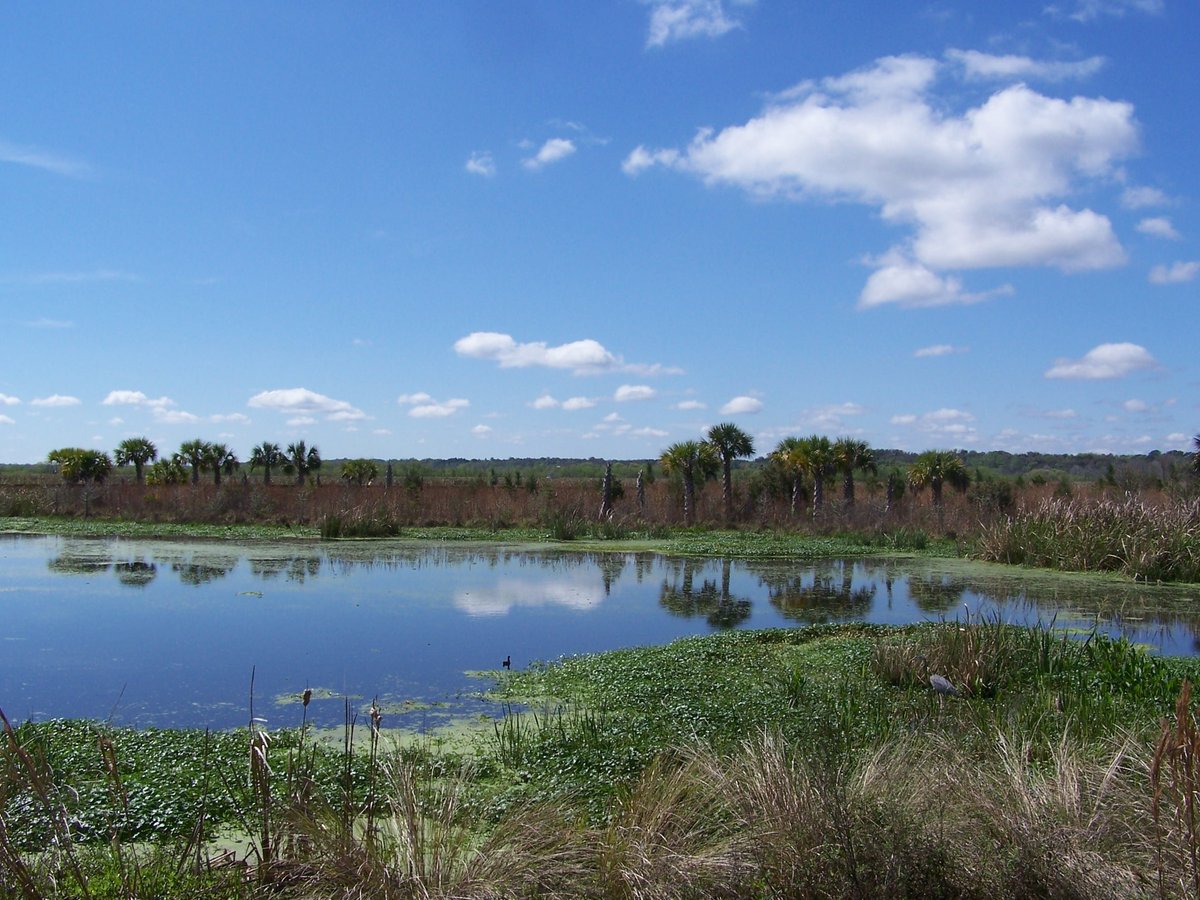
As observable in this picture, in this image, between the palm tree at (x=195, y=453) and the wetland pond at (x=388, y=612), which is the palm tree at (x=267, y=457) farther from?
the wetland pond at (x=388, y=612)

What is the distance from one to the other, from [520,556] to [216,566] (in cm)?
649

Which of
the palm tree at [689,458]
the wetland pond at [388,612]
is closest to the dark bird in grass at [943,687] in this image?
the wetland pond at [388,612]

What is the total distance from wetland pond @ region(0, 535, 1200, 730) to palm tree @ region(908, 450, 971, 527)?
13.8 metres

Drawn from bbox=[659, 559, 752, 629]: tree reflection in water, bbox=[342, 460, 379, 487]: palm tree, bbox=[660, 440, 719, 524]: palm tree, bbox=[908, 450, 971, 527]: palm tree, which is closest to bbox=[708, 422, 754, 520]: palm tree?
bbox=[660, 440, 719, 524]: palm tree

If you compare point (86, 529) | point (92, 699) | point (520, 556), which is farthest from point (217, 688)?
point (86, 529)

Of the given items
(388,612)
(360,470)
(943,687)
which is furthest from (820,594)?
(360,470)

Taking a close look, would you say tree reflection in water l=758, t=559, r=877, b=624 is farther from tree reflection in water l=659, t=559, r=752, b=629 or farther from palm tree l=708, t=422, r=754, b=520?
palm tree l=708, t=422, r=754, b=520

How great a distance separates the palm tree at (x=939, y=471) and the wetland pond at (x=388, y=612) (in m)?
13.8

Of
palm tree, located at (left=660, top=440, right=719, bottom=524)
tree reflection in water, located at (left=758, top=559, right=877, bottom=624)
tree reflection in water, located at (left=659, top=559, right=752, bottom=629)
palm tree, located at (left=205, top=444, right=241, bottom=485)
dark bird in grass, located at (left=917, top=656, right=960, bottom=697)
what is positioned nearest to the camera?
dark bird in grass, located at (left=917, top=656, right=960, bottom=697)

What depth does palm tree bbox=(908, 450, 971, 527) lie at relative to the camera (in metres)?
35.5

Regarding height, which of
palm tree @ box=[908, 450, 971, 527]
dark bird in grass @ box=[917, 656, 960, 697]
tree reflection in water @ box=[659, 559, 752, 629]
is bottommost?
tree reflection in water @ box=[659, 559, 752, 629]

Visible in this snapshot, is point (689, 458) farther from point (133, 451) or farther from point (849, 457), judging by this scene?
point (133, 451)

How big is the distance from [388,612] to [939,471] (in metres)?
26.5

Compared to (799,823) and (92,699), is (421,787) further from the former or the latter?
(92,699)
